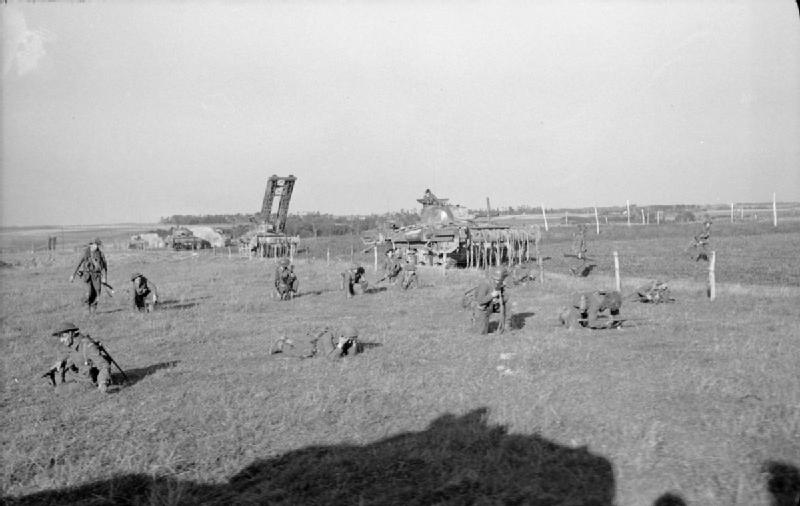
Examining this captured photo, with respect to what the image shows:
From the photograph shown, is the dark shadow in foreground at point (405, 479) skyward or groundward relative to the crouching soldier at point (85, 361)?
groundward

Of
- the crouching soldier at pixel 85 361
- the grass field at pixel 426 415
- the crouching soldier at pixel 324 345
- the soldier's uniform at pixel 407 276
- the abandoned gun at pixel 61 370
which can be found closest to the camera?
the grass field at pixel 426 415

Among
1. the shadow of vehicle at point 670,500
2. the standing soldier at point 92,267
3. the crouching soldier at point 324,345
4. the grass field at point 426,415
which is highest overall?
the standing soldier at point 92,267

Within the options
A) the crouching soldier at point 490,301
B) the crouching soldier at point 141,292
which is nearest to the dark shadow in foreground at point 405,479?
the crouching soldier at point 490,301

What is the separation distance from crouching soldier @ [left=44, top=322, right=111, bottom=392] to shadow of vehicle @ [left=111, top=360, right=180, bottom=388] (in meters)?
0.37

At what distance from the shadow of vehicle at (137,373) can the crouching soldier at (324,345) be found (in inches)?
73.3

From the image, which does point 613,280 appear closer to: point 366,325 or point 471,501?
point 366,325

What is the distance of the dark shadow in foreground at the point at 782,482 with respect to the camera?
16.6 ft

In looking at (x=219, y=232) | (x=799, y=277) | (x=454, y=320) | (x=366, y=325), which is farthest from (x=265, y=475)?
(x=219, y=232)

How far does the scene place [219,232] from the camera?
57938mm

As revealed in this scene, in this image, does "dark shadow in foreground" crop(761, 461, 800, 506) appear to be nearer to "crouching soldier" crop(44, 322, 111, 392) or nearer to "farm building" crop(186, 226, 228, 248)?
"crouching soldier" crop(44, 322, 111, 392)

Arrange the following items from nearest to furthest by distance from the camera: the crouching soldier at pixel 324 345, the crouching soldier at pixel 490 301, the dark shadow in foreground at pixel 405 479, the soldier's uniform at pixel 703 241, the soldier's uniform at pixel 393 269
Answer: the dark shadow in foreground at pixel 405 479
the crouching soldier at pixel 324 345
the crouching soldier at pixel 490 301
the soldier's uniform at pixel 393 269
the soldier's uniform at pixel 703 241

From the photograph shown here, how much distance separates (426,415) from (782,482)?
381 centimetres

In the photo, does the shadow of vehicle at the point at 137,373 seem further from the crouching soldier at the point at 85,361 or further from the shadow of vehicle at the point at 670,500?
the shadow of vehicle at the point at 670,500

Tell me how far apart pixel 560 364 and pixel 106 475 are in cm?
667
